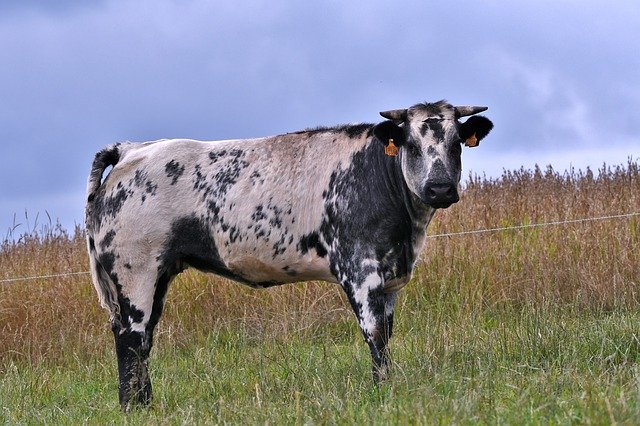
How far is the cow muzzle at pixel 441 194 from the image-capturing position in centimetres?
645

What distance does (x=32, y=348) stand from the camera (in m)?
10.9

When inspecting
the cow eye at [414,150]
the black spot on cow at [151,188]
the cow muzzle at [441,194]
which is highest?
the black spot on cow at [151,188]

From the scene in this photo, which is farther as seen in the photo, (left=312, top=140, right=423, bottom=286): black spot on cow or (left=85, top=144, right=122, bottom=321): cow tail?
(left=85, top=144, right=122, bottom=321): cow tail

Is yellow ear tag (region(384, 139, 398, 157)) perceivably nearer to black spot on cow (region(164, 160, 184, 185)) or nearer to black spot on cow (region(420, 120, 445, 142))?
black spot on cow (region(420, 120, 445, 142))

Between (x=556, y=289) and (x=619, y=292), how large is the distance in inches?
25.2

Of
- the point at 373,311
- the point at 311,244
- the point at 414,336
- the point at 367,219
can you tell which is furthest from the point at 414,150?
the point at 414,336

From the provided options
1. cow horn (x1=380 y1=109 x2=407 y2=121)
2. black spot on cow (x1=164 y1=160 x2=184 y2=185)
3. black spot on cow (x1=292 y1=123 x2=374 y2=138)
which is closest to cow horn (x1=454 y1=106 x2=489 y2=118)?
cow horn (x1=380 y1=109 x2=407 y2=121)

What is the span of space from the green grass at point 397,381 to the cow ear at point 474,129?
4.56 feet

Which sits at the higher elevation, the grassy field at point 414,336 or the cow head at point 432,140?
the cow head at point 432,140

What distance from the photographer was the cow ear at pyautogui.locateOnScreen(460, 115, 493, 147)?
6.90 metres

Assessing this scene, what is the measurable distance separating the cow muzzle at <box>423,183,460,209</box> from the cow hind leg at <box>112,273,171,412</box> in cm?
224

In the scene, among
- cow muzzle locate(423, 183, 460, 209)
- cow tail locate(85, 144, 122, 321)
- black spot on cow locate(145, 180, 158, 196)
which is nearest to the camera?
cow muzzle locate(423, 183, 460, 209)

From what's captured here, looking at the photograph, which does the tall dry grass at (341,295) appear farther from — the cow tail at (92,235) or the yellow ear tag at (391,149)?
the yellow ear tag at (391,149)

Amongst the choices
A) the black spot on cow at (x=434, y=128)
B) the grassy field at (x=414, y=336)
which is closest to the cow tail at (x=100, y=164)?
the grassy field at (x=414, y=336)
